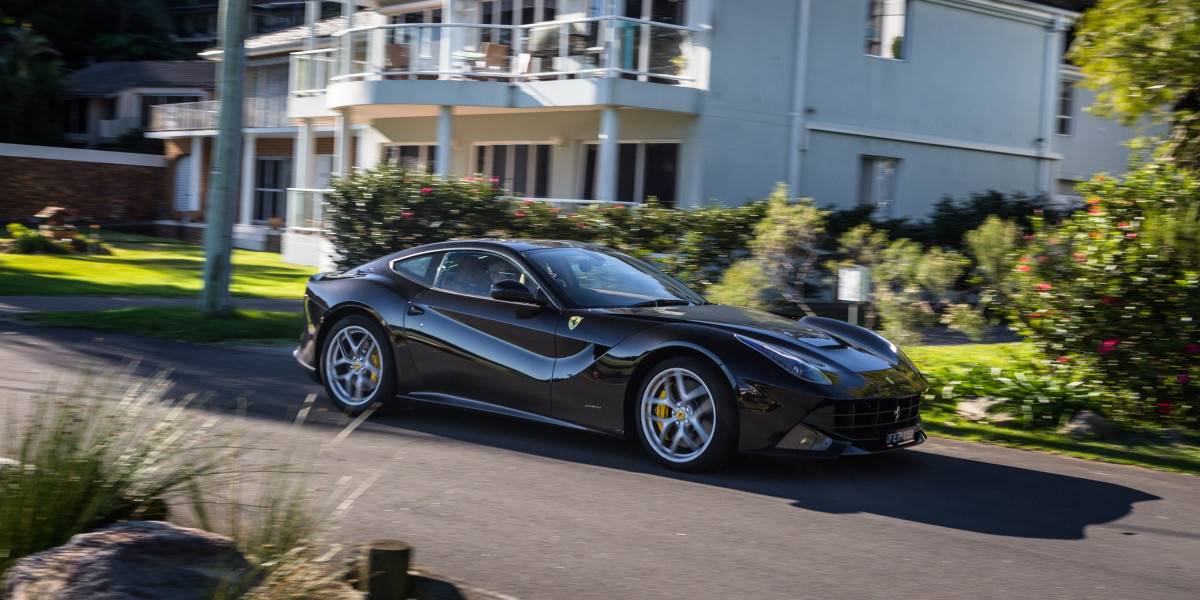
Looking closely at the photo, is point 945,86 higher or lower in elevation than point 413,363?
higher

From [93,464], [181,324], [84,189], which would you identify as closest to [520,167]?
[181,324]

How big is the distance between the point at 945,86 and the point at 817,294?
1122cm

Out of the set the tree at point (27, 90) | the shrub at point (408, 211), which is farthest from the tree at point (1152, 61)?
the tree at point (27, 90)

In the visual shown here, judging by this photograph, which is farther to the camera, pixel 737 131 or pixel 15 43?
pixel 15 43

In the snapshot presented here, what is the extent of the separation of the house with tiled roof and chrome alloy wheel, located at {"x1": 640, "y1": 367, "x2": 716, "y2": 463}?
45.0m

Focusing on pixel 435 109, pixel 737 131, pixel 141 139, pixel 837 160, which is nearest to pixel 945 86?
pixel 837 160

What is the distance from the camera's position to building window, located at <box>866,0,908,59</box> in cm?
2203

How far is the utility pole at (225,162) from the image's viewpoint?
527 inches

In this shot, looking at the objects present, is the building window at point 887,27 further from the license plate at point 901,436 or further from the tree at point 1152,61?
the license plate at point 901,436

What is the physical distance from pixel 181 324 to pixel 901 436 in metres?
9.20

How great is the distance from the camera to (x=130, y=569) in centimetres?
380

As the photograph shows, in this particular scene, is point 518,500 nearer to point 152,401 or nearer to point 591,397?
point 591,397

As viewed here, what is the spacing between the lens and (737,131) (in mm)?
20219

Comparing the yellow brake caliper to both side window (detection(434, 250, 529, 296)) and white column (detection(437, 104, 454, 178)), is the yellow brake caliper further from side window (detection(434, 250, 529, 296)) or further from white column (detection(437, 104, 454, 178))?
white column (detection(437, 104, 454, 178))
